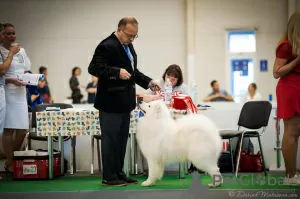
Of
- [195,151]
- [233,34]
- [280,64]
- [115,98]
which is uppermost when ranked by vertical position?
[233,34]

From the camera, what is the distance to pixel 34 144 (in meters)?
6.21

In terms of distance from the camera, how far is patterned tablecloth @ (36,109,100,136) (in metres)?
5.17

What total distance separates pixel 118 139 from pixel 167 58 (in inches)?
379

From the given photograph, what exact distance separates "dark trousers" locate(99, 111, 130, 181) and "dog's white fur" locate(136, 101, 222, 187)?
18 cm

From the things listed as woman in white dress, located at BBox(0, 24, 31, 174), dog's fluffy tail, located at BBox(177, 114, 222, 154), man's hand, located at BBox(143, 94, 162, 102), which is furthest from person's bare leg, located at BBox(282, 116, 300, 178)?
woman in white dress, located at BBox(0, 24, 31, 174)

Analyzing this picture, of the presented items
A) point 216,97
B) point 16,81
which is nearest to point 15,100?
point 16,81

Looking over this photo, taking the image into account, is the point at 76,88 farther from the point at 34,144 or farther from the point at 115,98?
the point at 115,98

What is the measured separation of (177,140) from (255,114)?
66.7 inches

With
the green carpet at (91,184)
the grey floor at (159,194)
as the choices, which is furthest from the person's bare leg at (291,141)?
the grey floor at (159,194)

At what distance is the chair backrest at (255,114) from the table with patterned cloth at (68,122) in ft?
5.72

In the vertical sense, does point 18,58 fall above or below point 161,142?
above

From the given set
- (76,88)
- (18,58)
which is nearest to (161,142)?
(18,58)

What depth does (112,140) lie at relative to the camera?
438 cm

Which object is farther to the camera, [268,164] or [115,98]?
[268,164]
